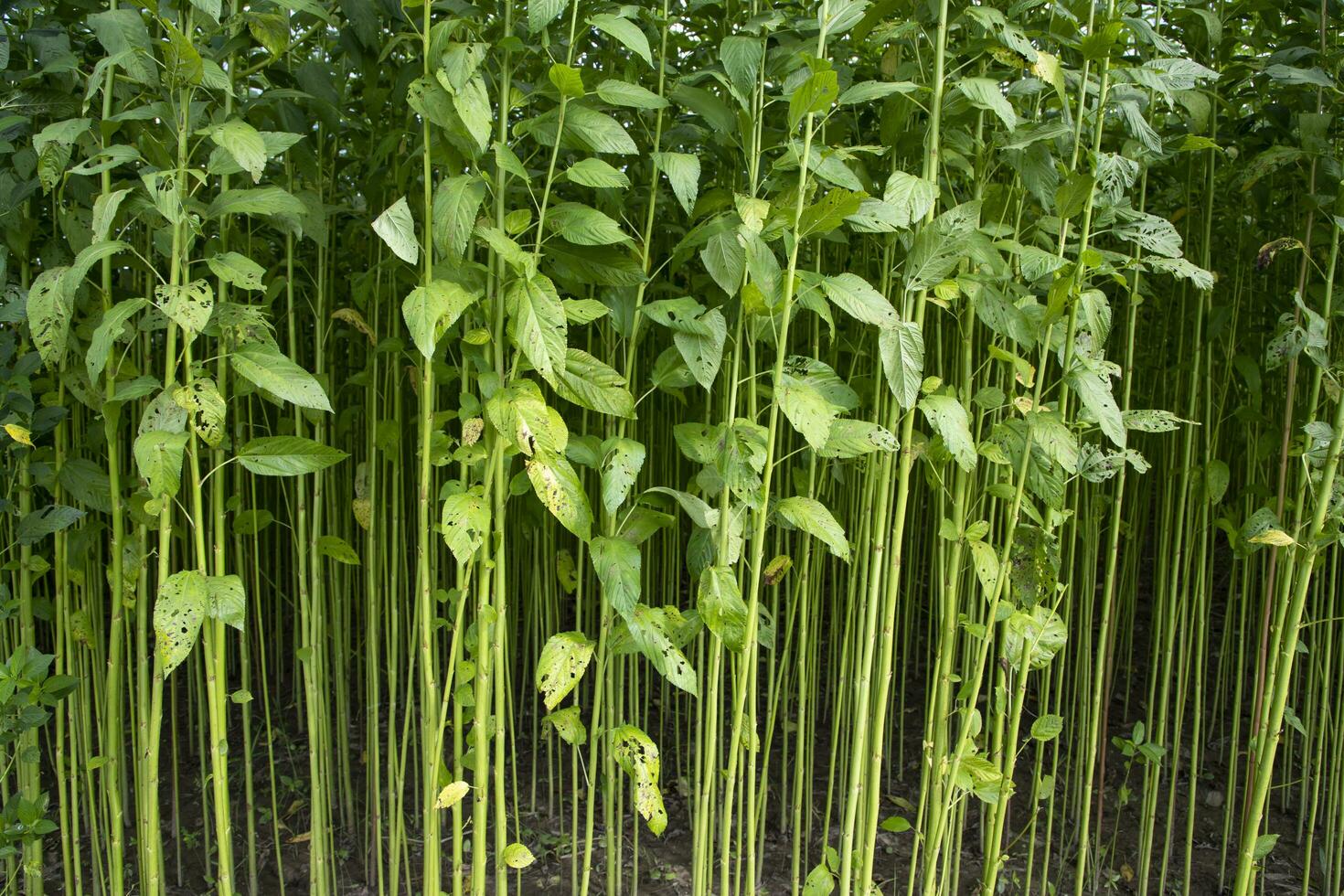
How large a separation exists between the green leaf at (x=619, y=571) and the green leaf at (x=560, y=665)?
0.10m

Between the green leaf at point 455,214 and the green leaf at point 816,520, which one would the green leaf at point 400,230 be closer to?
the green leaf at point 455,214

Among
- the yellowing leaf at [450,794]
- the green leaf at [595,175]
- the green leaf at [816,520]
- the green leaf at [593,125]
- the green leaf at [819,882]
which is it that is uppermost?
the green leaf at [593,125]

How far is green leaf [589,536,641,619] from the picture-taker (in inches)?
56.0

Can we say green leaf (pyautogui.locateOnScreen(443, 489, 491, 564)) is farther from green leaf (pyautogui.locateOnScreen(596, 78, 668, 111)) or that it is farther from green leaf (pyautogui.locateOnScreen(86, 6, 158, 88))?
green leaf (pyautogui.locateOnScreen(86, 6, 158, 88))

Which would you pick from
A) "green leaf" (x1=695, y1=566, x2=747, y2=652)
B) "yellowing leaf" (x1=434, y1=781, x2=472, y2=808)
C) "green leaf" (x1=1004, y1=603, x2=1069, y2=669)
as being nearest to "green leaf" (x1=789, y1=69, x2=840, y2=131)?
"green leaf" (x1=695, y1=566, x2=747, y2=652)

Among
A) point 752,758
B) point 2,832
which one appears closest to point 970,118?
point 752,758

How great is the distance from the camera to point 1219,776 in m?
2.72

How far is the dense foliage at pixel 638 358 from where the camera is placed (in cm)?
139

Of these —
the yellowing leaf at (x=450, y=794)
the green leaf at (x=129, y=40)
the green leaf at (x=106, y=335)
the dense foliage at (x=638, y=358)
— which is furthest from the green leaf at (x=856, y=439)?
the green leaf at (x=129, y=40)

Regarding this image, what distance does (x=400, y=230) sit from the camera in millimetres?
1288

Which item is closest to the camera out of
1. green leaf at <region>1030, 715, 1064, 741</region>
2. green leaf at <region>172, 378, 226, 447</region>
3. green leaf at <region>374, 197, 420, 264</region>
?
green leaf at <region>374, 197, 420, 264</region>

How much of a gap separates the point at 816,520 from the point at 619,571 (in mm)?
316

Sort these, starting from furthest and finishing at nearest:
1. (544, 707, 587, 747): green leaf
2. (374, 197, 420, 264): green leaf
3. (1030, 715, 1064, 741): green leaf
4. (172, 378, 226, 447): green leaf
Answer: (1030, 715, 1064, 741): green leaf
(544, 707, 587, 747): green leaf
(172, 378, 226, 447): green leaf
(374, 197, 420, 264): green leaf

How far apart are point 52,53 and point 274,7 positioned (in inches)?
14.8
